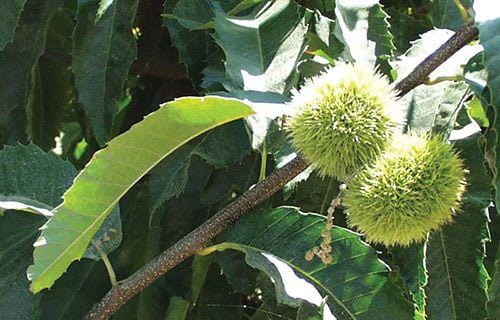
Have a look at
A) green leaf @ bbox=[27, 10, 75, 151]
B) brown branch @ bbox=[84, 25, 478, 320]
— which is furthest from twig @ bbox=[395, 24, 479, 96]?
green leaf @ bbox=[27, 10, 75, 151]

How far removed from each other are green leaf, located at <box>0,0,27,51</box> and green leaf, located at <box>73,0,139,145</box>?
3.6 inches

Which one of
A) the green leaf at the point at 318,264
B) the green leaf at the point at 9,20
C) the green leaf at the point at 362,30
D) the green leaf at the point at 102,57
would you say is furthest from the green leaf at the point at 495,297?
the green leaf at the point at 9,20

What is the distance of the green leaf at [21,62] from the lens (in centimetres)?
156

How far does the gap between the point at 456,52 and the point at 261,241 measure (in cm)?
34

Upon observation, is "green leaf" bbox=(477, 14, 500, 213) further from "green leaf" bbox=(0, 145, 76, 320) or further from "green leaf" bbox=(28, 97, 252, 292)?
"green leaf" bbox=(0, 145, 76, 320)

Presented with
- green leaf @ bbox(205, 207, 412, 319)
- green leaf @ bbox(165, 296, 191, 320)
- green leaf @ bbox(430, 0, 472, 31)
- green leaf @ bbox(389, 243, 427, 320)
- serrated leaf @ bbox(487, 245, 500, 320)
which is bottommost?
green leaf @ bbox(165, 296, 191, 320)

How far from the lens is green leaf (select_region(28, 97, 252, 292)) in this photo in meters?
0.96

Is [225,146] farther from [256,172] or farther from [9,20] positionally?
[9,20]

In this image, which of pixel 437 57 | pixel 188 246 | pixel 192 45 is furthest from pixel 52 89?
pixel 437 57

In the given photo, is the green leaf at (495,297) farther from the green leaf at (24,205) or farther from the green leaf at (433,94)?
the green leaf at (24,205)

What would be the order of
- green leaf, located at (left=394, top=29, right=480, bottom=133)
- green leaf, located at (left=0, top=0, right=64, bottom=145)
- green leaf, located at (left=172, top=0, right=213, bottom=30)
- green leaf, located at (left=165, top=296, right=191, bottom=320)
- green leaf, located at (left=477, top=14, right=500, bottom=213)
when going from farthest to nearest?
green leaf, located at (left=0, top=0, right=64, bottom=145) < green leaf, located at (left=165, top=296, right=191, bottom=320) < green leaf, located at (left=172, top=0, right=213, bottom=30) < green leaf, located at (left=394, top=29, right=480, bottom=133) < green leaf, located at (left=477, top=14, right=500, bottom=213)

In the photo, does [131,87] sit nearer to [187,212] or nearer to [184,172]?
[187,212]

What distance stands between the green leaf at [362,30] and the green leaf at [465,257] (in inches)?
7.1

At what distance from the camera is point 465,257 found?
44.7 inches
